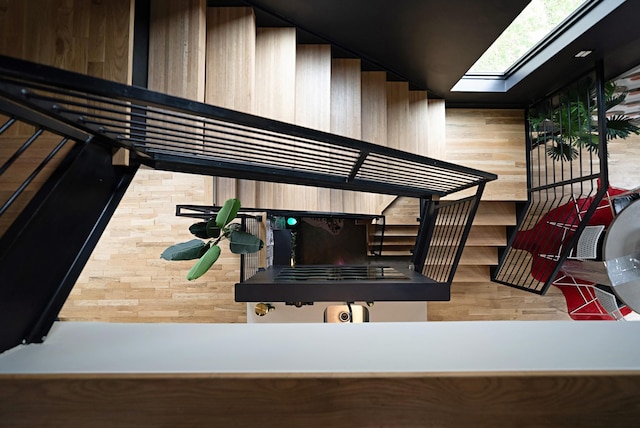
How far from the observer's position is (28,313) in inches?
33.2

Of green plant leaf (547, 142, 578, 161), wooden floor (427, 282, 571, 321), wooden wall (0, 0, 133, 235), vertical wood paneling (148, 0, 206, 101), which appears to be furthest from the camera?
wooden floor (427, 282, 571, 321)

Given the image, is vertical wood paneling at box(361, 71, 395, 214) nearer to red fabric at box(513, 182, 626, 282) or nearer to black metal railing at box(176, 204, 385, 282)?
black metal railing at box(176, 204, 385, 282)

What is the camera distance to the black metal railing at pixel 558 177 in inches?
120

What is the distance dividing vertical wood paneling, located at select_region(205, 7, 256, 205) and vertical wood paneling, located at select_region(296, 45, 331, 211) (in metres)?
0.47

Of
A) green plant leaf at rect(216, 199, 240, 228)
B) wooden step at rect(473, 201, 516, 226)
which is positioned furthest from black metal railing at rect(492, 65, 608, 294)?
green plant leaf at rect(216, 199, 240, 228)

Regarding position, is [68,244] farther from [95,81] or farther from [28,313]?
[95,81]

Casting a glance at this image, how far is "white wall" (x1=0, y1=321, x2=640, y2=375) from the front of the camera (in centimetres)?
67

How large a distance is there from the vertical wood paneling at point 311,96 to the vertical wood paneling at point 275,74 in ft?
0.70

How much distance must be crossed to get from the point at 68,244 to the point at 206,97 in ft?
4.00

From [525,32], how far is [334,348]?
3.01m

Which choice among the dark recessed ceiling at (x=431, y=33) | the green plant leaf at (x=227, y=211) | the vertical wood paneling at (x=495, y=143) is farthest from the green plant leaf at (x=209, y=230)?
the vertical wood paneling at (x=495, y=143)

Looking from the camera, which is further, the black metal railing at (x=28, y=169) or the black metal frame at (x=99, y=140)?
the black metal railing at (x=28, y=169)

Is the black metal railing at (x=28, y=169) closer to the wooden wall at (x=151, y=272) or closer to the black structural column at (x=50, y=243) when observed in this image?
the black structural column at (x=50, y=243)

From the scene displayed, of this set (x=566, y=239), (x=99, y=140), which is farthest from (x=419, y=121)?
(x=99, y=140)
